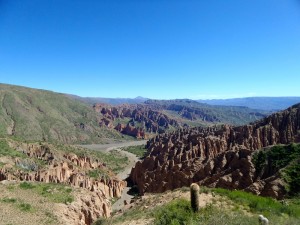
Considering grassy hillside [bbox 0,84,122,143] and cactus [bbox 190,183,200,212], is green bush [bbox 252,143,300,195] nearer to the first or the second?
cactus [bbox 190,183,200,212]

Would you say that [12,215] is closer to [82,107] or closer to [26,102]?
[26,102]

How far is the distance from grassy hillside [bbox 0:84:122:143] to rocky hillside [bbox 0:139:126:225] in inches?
1787

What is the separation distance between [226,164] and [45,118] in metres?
114

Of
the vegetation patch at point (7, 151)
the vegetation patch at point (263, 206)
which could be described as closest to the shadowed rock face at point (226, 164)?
the vegetation patch at point (263, 206)

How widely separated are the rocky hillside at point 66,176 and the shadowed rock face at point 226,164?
362 inches

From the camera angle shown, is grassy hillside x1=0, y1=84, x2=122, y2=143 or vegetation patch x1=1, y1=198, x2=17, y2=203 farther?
grassy hillside x1=0, y1=84, x2=122, y2=143

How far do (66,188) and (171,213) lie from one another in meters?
20.7

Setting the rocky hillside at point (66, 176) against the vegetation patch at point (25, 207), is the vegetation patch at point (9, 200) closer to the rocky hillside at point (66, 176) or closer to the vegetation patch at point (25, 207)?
the vegetation patch at point (25, 207)

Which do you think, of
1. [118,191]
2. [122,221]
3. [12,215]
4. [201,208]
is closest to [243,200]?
[201,208]

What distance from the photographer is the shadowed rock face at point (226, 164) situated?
41978mm

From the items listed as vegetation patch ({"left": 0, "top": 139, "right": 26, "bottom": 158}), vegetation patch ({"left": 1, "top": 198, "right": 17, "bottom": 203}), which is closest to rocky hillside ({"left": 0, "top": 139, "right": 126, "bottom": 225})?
vegetation patch ({"left": 0, "top": 139, "right": 26, "bottom": 158})

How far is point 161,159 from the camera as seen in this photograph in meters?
75.2

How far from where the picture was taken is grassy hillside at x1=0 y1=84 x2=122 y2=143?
12777 centimetres

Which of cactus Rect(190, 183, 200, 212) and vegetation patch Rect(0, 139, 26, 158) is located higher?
cactus Rect(190, 183, 200, 212)
